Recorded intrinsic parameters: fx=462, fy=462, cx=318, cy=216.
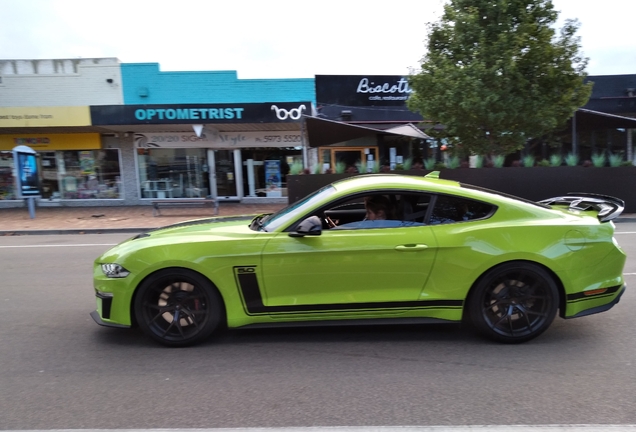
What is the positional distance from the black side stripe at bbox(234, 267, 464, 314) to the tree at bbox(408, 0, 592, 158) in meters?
9.30

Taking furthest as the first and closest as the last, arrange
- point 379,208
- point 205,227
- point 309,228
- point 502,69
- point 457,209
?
point 502,69 → point 205,227 → point 379,208 → point 457,209 → point 309,228

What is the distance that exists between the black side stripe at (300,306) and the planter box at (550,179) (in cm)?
1004

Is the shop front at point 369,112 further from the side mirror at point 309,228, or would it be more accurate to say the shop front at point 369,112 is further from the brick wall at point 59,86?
the side mirror at point 309,228

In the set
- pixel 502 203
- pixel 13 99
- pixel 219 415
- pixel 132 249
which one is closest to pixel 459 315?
pixel 502 203

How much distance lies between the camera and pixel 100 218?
1512 centimetres

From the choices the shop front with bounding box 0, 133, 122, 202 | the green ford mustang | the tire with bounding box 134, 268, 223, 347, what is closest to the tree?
the green ford mustang

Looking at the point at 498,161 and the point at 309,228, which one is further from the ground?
the point at 498,161

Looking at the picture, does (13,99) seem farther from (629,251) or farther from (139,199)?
(629,251)

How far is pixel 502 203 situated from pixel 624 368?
5.28 feet

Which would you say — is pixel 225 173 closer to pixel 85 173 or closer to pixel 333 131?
pixel 85 173

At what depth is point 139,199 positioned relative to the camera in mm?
18578

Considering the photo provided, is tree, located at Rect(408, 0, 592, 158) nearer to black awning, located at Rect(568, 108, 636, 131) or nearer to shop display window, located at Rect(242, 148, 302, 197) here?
black awning, located at Rect(568, 108, 636, 131)

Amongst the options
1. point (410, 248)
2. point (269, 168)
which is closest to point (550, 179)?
point (269, 168)

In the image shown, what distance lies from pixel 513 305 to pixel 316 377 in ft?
6.12
